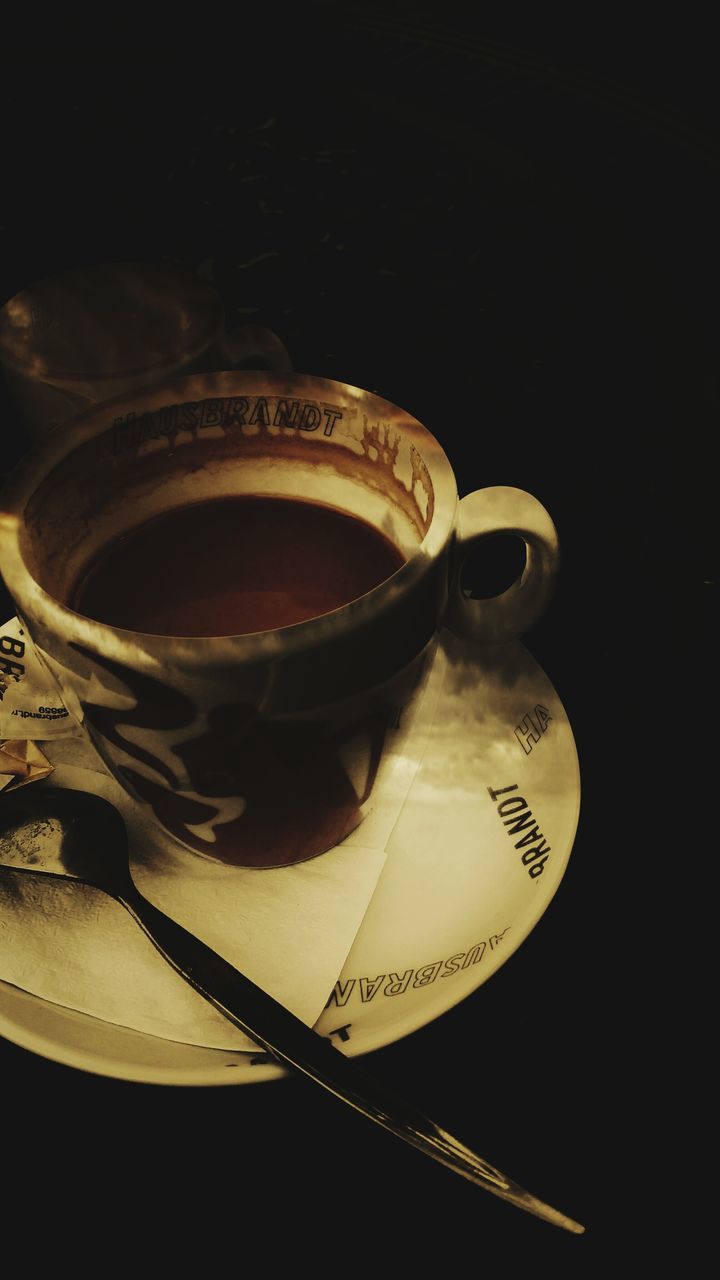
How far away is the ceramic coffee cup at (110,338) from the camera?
91 centimetres

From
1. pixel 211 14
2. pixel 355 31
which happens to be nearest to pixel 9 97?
pixel 211 14

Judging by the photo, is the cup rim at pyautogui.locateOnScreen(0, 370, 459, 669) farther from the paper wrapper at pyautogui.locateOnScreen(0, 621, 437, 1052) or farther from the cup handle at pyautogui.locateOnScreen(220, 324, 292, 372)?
the cup handle at pyautogui.locateOnScreen(220, 324, 292, 372)

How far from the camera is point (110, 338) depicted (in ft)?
3.24

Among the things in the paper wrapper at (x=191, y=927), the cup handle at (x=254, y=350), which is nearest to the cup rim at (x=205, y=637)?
the paper wrapper at (x=191, y=927)

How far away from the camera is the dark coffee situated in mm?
629

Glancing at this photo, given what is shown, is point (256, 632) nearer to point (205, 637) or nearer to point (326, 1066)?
point (205, 637)

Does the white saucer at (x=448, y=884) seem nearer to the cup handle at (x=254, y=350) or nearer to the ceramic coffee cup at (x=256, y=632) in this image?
the ceramic coffee cup at (x=256, y=632)

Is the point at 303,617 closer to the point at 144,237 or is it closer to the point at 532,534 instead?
the point at 532,534

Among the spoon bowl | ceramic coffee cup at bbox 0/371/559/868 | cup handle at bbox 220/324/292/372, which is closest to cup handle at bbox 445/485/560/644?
ceramic coffee cup at bbox 0/371/559/868

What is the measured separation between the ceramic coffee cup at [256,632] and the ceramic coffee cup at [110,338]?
27 centimetres

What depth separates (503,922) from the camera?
579 millimetres

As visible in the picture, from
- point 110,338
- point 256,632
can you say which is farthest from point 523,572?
point 110,338

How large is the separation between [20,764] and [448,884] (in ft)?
1.10

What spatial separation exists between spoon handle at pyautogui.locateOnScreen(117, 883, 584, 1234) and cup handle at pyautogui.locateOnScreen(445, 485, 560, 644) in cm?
28
